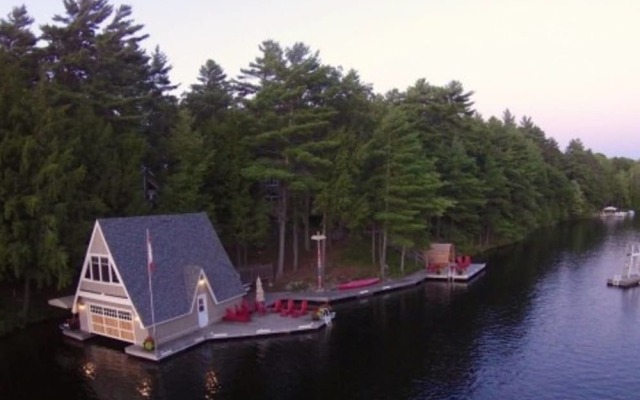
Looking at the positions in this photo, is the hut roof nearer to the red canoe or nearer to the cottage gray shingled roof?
the red canoe

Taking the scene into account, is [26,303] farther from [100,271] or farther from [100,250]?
[100,250]

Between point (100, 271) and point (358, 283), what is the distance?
867 inches

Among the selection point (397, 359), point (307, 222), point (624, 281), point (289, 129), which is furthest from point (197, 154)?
point (624, 281)

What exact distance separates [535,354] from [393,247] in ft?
89.0

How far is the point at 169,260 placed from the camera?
3403 cm

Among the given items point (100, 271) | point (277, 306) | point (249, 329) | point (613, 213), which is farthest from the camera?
point (613, 213)

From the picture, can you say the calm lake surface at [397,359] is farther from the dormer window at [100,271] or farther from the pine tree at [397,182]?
the pine tree at [397,182]

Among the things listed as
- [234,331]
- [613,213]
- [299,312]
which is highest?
[613,213]

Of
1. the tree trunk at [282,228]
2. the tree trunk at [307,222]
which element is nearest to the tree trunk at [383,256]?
the tree trunk at [307,222]

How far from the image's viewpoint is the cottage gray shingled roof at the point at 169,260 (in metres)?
31.3

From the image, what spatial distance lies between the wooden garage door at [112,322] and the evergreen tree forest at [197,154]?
308cm

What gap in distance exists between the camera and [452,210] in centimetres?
6500

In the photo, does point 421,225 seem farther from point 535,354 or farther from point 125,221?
point 125,221

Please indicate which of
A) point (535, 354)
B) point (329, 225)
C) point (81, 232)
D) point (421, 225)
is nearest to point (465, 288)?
point (421, 225)
